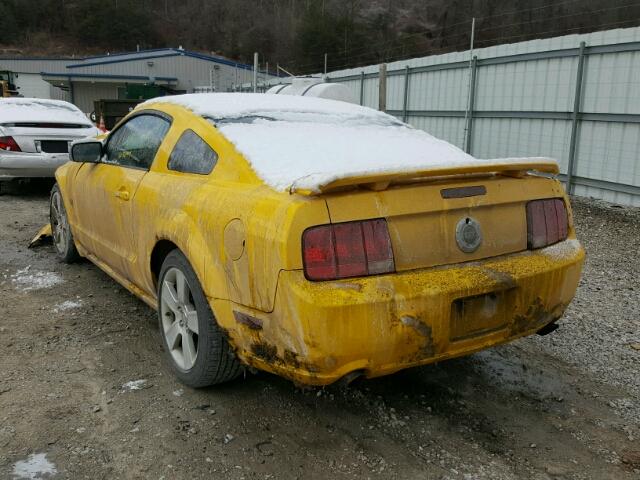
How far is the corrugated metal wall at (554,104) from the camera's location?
8.16m

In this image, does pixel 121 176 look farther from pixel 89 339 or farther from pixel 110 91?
pixel 110 91

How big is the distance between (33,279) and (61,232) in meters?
0.58

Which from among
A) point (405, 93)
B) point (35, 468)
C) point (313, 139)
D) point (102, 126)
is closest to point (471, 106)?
point (405, 93)

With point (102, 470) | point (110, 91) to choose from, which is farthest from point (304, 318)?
point (110, 91)

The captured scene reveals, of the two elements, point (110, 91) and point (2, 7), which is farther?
point (2, 7)

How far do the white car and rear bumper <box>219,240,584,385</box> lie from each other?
22.2 feet

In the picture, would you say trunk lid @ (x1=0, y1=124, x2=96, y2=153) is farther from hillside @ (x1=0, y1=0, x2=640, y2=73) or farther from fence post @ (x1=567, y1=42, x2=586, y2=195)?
hillside @ (x1=0, y1=0, x2=640, y2=73)

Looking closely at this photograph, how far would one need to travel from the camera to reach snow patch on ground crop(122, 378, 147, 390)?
3.09m

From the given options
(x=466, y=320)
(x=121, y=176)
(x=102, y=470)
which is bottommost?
(x=102, y=470)

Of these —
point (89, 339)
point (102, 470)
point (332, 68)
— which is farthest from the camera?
point (332, 68)

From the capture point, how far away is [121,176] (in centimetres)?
379

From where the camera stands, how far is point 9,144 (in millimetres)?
8180

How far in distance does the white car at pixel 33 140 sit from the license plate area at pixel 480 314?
7.28m

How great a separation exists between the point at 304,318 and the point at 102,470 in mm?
1057
